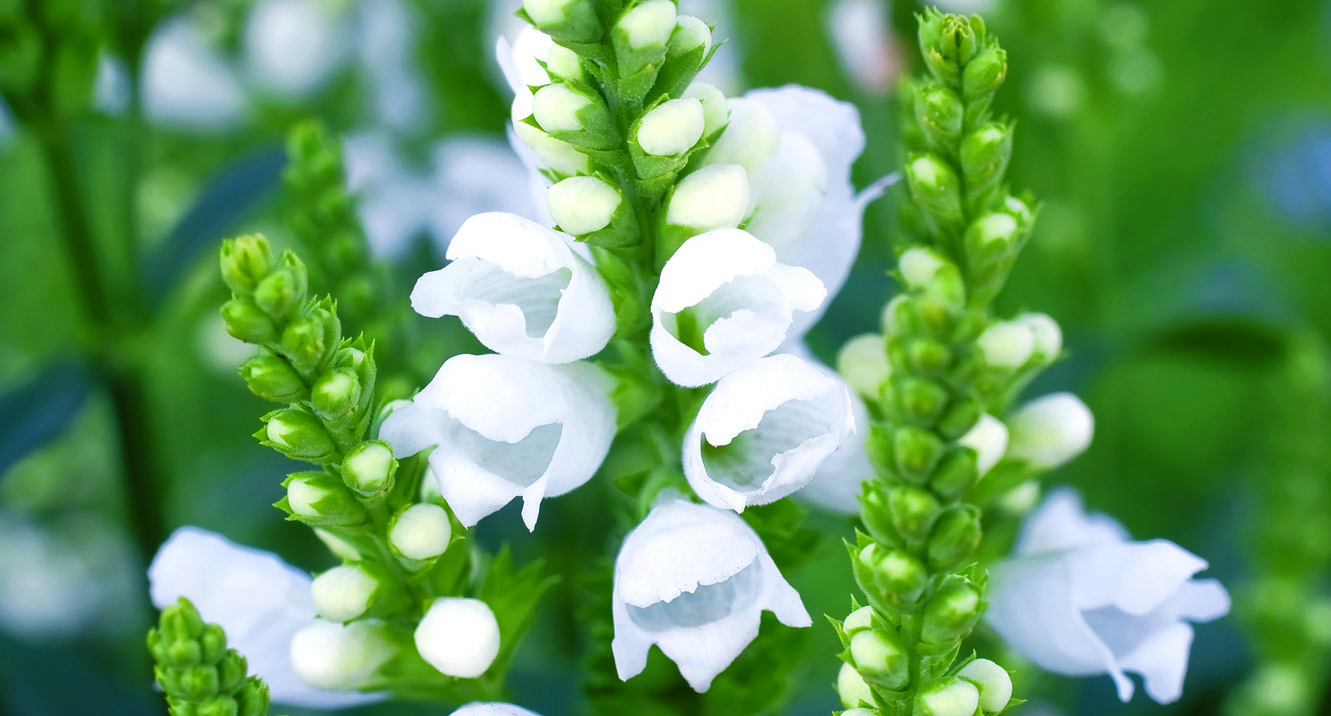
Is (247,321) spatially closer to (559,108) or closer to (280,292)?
(280,292)

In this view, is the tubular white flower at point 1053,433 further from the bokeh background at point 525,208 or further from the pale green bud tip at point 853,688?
the pale green bud tip at point 853,688

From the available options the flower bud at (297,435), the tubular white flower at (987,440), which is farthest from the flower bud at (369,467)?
the tubular white flower at (987,440)

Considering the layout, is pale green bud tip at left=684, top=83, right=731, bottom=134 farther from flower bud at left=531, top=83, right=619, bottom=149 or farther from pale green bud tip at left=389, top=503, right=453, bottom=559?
pale green bud tip at left=389, top=503, right=453, bottom=559

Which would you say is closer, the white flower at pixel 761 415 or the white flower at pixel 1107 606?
the white flower at pixel 761 415

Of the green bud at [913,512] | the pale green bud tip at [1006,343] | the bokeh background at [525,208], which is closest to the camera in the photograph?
the green bud at [913,512]

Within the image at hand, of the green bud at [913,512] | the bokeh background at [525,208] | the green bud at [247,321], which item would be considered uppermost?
the green bud at [247,321]

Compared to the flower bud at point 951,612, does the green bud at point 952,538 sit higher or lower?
higher
